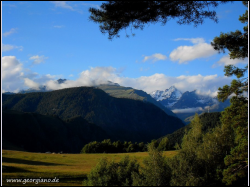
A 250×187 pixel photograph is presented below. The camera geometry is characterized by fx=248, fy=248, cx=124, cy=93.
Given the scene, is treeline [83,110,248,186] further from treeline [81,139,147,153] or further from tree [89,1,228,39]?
treeline [81,139,147,153]

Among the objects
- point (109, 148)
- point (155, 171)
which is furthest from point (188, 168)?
point (109, 148)

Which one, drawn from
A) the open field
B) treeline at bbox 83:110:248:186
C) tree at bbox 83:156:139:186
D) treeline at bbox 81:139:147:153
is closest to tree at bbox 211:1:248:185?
treeline at bbox 83:110:248:186

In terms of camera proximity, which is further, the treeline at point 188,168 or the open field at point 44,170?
the open field at point 44,170

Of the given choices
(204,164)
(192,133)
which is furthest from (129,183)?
(192,133)

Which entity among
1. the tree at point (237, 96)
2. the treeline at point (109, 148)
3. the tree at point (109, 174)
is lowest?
the treeline at point (109, 148)

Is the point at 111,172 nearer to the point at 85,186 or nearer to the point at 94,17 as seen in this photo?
the point at 85,186

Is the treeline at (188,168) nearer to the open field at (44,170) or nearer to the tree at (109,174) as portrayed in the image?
the tree at (109,174)

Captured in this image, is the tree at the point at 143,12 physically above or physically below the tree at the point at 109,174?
above

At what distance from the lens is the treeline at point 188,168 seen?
1009 inches

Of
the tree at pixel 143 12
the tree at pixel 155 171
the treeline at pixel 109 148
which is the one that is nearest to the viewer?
the tree at pixel 143 12

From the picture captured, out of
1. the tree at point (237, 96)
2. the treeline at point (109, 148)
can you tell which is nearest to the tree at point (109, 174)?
the tree at point (237, 96)

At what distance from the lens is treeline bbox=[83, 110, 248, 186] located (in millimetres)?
25641

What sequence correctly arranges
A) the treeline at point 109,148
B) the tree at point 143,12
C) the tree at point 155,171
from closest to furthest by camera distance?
the tree at point 143,12, the tree at point 155,171, the treeline at point 109,148

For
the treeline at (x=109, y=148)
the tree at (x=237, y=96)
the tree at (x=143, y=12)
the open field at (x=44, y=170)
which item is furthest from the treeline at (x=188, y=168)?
the treeline at (x=109, y=148)
